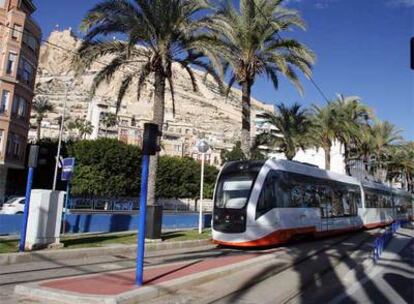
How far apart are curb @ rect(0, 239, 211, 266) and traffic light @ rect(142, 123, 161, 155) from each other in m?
5.01

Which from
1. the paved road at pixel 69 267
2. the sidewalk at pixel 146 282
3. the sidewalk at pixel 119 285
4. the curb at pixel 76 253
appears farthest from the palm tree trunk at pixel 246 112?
the sidewalk at pixel 119 285

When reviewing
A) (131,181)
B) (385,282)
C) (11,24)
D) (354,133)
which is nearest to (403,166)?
(354,133)

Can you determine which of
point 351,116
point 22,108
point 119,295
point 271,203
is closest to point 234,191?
point 271,203

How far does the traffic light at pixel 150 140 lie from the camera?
8.59 metres

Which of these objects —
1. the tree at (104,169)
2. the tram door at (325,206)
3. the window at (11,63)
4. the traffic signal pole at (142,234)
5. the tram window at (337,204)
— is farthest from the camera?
the tree at (104,169)

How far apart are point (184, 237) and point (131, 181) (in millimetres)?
36860

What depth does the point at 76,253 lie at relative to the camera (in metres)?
12.7

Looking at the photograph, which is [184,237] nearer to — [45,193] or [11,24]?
[45,193]

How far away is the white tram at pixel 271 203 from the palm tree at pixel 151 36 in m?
2.93

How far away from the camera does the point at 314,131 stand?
36.0 metres

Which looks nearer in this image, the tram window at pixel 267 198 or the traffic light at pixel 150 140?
the traffic light at pixel 150 140

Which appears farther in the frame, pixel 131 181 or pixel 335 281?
pixel 131 181

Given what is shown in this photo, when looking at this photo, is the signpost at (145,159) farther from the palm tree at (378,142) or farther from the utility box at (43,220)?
the palm tree at (378,142)

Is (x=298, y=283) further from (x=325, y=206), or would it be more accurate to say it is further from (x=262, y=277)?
→ (x=325, y=206)
